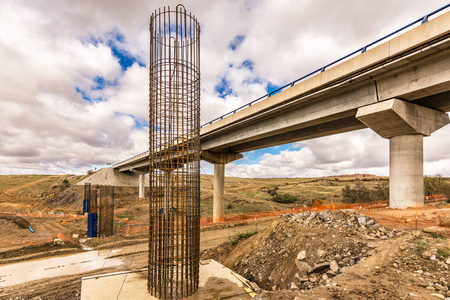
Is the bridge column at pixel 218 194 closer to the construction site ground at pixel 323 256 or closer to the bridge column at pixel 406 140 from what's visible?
the construction site ground at pixel 323 256

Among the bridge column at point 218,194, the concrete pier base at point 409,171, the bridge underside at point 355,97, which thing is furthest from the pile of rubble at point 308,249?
the bridge column at point 218,194

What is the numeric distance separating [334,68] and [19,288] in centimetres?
1762

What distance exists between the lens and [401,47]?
10664 mm

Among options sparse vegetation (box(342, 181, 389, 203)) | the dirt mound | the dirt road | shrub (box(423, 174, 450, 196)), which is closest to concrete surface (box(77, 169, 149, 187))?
sparse vegetation (box(342, 181, 389, 203))

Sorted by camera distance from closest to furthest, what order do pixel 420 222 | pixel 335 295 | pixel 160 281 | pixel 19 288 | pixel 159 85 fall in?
pixel 335 295
pixel 160 281
pixel 159 85
pixel 19 288
pixel 420 222

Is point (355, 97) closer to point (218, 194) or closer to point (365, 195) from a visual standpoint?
point (218, 194)

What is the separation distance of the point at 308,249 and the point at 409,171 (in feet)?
26.4

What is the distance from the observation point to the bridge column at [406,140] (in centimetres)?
1259

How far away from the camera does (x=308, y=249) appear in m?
9.35

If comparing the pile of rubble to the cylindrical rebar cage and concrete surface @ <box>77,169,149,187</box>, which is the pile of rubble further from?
concrete surface @ <box>77,169,149,187</box>

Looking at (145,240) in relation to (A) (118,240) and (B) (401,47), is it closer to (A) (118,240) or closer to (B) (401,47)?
(A) (118,240)

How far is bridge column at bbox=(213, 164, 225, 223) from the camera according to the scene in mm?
27047

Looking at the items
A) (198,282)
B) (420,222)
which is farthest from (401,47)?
(198,282)

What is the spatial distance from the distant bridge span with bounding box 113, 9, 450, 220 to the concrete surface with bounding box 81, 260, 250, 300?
10492mm
